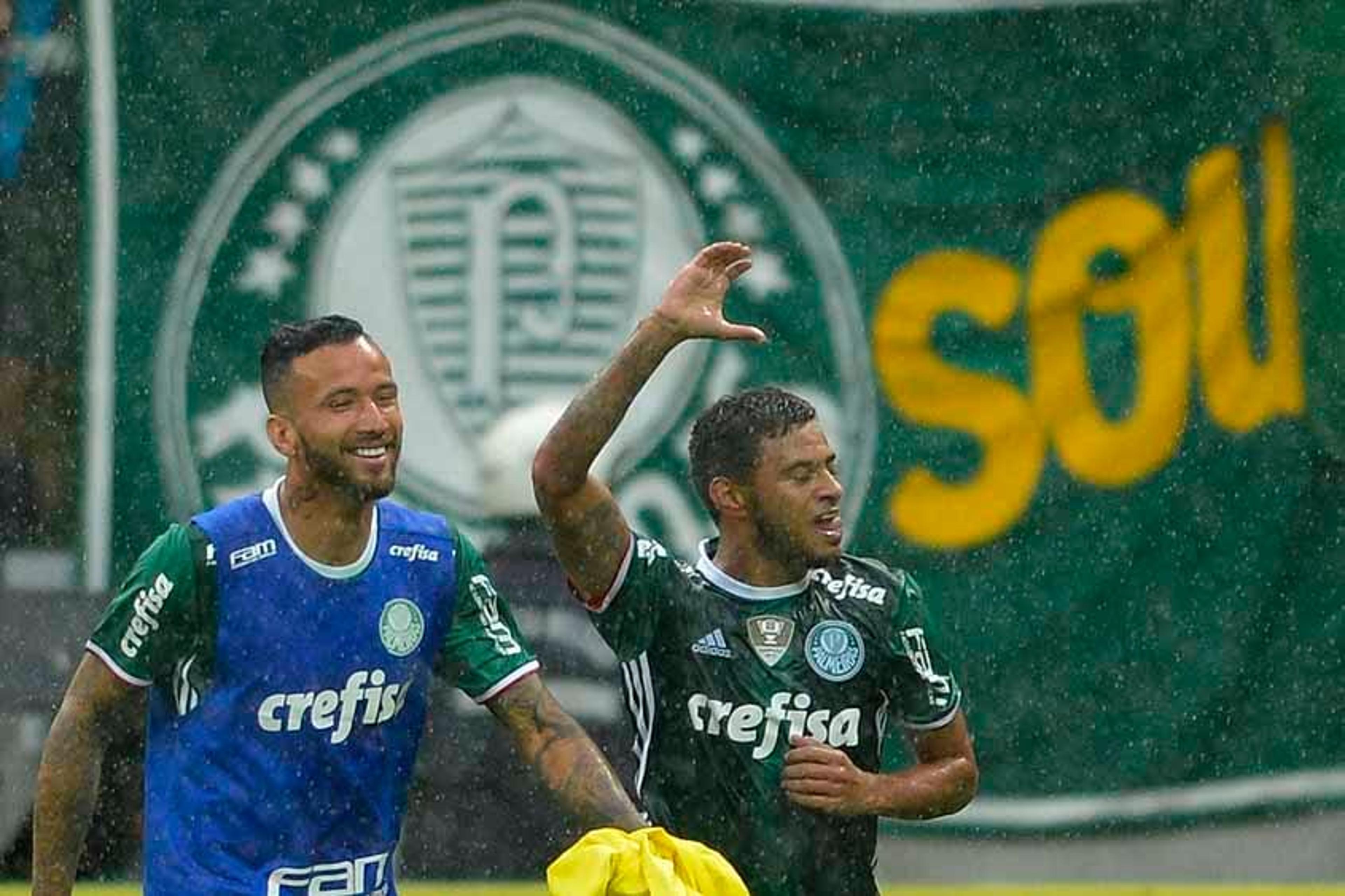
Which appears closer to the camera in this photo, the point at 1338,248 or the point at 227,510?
the point at 227,510

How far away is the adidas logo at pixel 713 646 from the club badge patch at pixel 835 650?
0.47 feet

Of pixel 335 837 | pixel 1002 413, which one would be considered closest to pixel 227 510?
pixel 335 837

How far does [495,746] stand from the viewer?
26.3 ft

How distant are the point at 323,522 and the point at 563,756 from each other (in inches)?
24.2

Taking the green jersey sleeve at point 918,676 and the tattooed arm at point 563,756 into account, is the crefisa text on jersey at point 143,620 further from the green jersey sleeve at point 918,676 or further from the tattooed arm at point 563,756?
the green jersey sleeve at point 918,676

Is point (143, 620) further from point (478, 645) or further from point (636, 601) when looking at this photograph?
point (636, 601)

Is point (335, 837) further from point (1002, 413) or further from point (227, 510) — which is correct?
point (1002, 413)

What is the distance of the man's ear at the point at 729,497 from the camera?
18.8 ft

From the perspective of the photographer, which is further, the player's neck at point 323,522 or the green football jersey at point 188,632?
the player's neck at point 323,522

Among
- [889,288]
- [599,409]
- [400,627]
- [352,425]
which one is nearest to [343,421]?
[352,425]

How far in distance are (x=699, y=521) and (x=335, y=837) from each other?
9.33 feet

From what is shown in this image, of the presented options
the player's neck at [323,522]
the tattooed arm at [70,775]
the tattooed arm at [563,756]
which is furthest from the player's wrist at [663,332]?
the tattooed arm at [70,775]

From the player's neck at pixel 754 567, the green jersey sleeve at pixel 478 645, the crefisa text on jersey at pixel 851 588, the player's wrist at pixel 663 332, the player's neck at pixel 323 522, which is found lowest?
the green jersey sleeve at pixel 478 645

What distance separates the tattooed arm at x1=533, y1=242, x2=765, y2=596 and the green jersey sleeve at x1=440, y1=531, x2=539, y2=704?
0.21 metres
